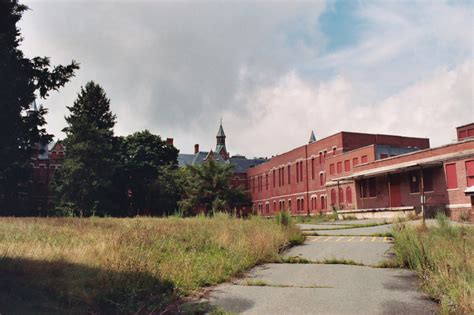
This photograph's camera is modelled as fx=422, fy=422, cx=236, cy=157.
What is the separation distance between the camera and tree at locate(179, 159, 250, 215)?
52.8 metres

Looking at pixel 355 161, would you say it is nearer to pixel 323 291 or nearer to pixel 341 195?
pixel 341 195

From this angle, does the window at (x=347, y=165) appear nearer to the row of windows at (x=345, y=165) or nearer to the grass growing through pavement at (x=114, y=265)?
the row of windows at (x=345, y=165)

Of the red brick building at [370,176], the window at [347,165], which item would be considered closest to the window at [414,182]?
the red brick building at [370,176]

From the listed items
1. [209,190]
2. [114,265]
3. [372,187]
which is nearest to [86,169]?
[209,190]

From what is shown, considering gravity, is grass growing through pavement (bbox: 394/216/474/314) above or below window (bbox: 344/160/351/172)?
below

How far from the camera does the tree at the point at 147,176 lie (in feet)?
177

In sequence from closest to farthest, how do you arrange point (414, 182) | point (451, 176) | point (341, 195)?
point (451, 176), point (414, 182), point (341, 195)

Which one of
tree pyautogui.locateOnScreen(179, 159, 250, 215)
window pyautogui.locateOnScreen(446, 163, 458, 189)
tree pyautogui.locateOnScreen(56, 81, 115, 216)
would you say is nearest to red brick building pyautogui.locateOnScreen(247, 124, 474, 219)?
window pyautogui.locateOnScreen(446, 163, 458, 189)

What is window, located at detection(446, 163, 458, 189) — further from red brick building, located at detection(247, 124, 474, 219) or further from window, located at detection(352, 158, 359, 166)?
window, located at detection(352, 158, 359, 166)

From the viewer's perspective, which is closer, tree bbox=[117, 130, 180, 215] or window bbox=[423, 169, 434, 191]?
window bbox=[423, 169, 434, 191]

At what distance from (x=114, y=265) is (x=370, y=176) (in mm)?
37843

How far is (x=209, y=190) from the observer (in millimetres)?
53531

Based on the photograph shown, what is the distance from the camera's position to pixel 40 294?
23.4 ft

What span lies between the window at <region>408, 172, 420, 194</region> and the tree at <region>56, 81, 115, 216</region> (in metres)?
32.5
